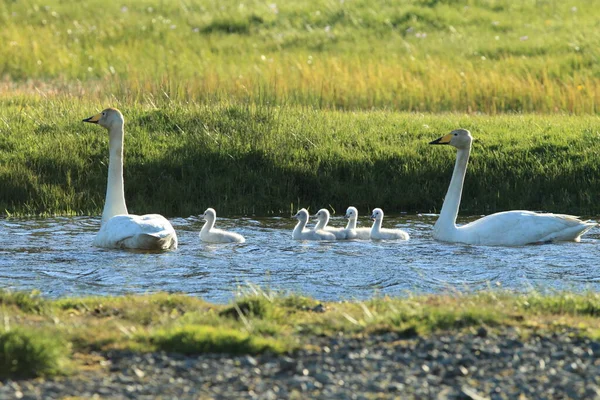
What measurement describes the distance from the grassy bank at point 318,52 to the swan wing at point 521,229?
22.2 ft

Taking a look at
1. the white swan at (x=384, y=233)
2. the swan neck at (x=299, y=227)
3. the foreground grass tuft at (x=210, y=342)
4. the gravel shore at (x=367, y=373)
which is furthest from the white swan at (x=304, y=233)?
the foreground grass tuft at (x=210, y=342)

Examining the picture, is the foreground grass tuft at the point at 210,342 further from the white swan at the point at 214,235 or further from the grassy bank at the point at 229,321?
the white swan at the point at 214,235

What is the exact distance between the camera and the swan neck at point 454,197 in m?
12.6

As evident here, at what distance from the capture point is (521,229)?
40.5ft

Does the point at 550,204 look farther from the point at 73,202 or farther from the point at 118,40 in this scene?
the point at 118,40

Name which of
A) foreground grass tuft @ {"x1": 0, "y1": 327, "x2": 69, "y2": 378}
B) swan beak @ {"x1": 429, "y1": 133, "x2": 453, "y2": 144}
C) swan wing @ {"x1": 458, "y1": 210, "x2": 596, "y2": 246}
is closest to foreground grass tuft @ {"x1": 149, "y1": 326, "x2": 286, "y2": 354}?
foreground grass tuft @ {"x1": 0, "y1": 327, "x2": 69, "y2": 378}

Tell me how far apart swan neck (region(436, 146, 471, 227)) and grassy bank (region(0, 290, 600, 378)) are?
460cm

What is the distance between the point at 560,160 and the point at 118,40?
1559cm

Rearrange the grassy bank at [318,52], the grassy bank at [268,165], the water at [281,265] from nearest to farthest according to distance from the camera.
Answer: the water at [281,265] < the grassy bank at [268,165] < the grassy bank at [318,52]

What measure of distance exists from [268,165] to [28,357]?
9836mm

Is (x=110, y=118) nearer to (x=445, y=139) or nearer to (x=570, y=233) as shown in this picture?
(x=445, y=139)

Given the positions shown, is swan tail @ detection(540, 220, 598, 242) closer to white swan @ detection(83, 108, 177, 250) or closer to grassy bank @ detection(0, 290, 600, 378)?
white swan @ detection(83, 108, 177, 250)

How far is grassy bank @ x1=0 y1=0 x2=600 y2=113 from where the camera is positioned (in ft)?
67.8

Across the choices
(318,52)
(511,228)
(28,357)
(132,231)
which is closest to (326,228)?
(511,228)
